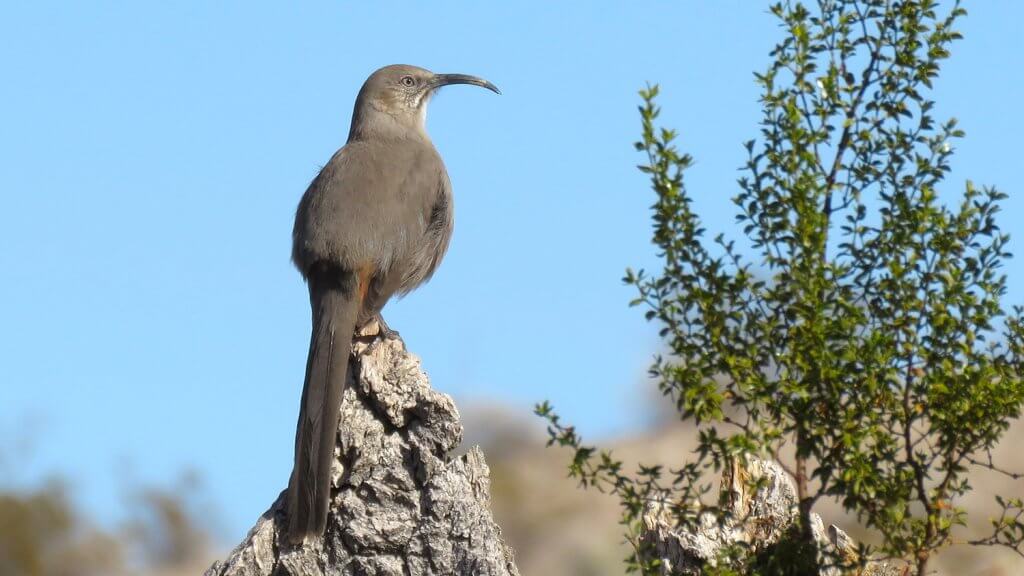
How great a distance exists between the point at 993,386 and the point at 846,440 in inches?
27.6

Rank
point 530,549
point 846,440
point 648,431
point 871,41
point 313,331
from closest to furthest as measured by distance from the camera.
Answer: point 846,440
point 871,41
point 313,331
point 530,549
point 648,431

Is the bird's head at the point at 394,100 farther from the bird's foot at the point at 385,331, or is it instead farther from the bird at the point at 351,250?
the bird's foot at the point at 385,331

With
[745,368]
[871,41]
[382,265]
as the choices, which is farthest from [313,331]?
[871,41]

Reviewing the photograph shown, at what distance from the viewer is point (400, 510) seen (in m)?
6.45

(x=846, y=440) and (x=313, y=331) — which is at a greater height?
(x=313, y=331)

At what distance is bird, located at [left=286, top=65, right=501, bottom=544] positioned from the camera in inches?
260

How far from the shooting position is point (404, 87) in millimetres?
9375

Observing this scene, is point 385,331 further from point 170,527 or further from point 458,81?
point 170,527

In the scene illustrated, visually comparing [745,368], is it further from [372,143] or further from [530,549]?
[530,549]

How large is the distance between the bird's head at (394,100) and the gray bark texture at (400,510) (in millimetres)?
2813

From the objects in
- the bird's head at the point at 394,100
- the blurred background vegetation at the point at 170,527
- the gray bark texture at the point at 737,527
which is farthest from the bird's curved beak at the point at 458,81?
the blurred background vegetation at the point at 170,527

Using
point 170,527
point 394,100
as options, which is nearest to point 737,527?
point 394,100

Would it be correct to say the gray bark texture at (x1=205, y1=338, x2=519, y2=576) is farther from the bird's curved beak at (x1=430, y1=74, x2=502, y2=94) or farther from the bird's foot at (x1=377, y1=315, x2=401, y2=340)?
the bird's curved beak at (x1=430, y1=74, x2=502, y2=94)

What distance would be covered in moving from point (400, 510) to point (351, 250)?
1686 mm
